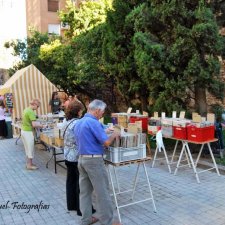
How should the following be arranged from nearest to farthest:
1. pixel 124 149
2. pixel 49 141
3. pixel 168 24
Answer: pixel 124 149, pixel 49 141, pixel 168 24

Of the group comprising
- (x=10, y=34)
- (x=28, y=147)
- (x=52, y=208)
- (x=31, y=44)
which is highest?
(x=10, y=34)

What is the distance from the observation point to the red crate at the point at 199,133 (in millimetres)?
6320

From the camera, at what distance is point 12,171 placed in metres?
7.81

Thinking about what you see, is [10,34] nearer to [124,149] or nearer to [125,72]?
[125,72]

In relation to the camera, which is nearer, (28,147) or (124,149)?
(124,149)

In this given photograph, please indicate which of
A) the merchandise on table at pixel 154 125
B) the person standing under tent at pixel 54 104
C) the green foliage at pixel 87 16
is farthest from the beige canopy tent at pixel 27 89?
the merchandise on table at pixel 154 125

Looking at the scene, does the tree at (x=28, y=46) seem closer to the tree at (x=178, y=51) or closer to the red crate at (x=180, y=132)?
the tree at (x=178, y=51)

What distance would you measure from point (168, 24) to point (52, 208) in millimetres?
5551

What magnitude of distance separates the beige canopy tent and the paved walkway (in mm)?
4244

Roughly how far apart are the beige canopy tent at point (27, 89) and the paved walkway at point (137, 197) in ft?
13.9

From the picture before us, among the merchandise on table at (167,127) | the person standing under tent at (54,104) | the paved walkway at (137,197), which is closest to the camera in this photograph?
the paved walkway at (137,197)

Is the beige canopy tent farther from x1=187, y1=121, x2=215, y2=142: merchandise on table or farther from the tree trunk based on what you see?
x1=187, y1=121, x2=215, y2=142: merchandise on table

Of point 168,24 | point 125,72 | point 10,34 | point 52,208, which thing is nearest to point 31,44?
point 125,72

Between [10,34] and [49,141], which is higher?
[10,34]
